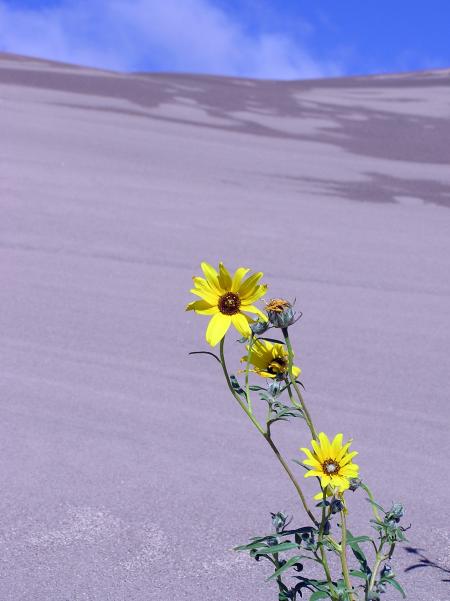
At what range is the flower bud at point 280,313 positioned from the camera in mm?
1004

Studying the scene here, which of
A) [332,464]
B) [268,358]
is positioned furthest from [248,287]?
[332,464]

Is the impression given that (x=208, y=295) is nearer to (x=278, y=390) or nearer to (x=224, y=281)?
(x=224, y=281)

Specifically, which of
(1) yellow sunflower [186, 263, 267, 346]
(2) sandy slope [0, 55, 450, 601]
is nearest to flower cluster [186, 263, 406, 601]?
(1) yellow sunflower [186, 263, 267, 346]

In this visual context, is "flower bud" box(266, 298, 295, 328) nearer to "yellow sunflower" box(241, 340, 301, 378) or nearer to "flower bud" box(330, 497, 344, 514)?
"yellow sunflower" box(241, 340, 301, 378)

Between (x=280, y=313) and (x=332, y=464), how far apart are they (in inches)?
8.4

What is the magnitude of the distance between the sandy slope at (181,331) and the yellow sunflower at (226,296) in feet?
2.72

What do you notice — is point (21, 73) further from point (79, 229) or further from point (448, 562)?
point (448, 562)

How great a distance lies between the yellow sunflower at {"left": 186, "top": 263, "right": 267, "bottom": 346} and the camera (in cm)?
100

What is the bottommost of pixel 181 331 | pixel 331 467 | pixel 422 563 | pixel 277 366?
pixel 422 563

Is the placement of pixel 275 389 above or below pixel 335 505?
above

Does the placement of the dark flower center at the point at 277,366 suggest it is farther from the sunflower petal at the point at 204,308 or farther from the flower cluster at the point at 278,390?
the sunflower petal at the point at 204,308

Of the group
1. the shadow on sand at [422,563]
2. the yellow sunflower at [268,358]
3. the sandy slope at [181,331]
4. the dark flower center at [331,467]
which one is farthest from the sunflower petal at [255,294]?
the shadow on sand at [422,563]

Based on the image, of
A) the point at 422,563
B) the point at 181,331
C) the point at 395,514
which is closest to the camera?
the point at 395,514

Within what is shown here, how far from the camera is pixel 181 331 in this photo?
10.8ft
